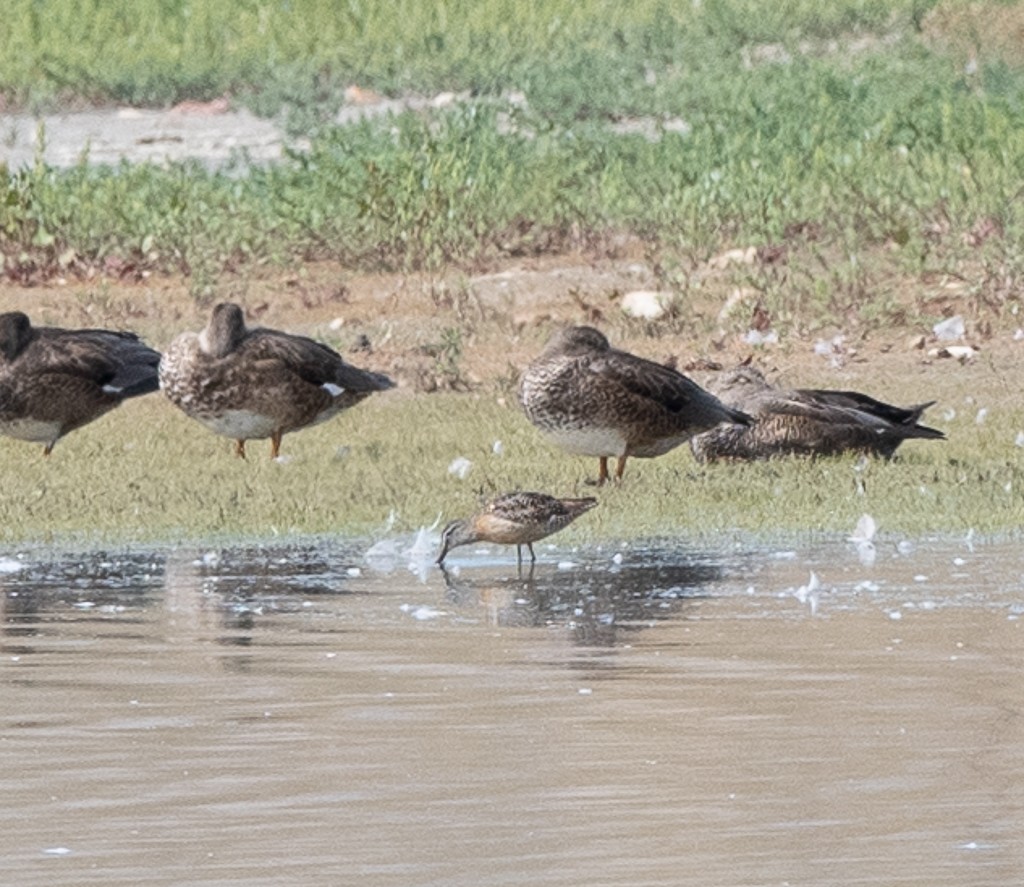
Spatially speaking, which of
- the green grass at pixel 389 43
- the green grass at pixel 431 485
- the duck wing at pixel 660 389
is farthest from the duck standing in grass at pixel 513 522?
the green grass at pixel 389 43

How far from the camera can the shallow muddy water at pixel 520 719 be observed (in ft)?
20.1

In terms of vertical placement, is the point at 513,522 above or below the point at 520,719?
above

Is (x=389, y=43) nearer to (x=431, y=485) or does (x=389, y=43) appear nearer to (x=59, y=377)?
(x=59, y=377)

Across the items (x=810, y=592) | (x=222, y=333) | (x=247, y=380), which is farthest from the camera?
(x=222, y=333)

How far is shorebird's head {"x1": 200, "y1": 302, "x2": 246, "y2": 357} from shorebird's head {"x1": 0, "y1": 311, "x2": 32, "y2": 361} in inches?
36.8

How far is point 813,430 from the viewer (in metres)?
13.5

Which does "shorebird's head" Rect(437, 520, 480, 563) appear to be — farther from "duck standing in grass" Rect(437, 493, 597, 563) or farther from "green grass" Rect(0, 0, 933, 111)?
"green grass" Rect(0, 0, 933, 111)

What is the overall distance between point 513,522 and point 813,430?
3.03 meters

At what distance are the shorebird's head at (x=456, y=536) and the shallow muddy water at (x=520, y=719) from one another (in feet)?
0.30

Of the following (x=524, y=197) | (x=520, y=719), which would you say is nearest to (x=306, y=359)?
(x=524, y=197)

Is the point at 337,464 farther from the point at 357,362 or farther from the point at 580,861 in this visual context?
the point at 580,861

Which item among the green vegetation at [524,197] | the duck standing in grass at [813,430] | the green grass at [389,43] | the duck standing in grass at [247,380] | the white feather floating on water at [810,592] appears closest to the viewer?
the white feather floating on water at [810,592]

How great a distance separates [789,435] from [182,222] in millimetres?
6935

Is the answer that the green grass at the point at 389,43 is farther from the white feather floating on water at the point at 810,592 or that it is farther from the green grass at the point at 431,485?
the white feather floating on water at the point at 810,592
